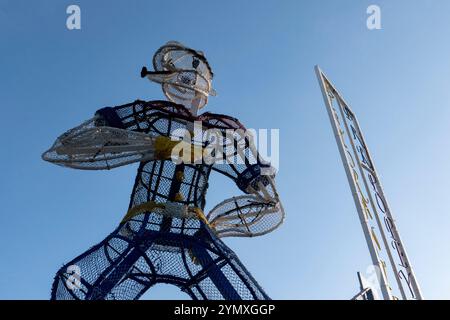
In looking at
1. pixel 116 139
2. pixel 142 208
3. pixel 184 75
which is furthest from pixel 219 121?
pixel 142 208

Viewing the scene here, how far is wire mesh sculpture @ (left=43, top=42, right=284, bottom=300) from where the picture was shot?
8.31 metres

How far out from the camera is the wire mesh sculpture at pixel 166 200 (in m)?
8.31

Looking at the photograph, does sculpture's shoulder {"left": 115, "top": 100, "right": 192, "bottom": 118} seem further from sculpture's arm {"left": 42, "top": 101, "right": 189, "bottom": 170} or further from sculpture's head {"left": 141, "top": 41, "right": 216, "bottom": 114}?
sculpture's head {"left": 141, "top": 41, "right": 216, "bottom": 114}

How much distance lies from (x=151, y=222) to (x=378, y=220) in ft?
14.2

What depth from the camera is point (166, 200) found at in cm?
924

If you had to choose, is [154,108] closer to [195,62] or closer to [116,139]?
[116,139]

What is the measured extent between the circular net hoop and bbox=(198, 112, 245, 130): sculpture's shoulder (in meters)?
0.89

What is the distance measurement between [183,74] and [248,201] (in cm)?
285

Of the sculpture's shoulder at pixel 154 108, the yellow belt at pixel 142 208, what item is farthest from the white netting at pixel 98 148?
the yellow belt at pixel 142 208

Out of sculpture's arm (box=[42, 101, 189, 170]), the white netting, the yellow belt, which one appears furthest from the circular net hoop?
the yellow belt

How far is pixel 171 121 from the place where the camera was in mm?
9727
